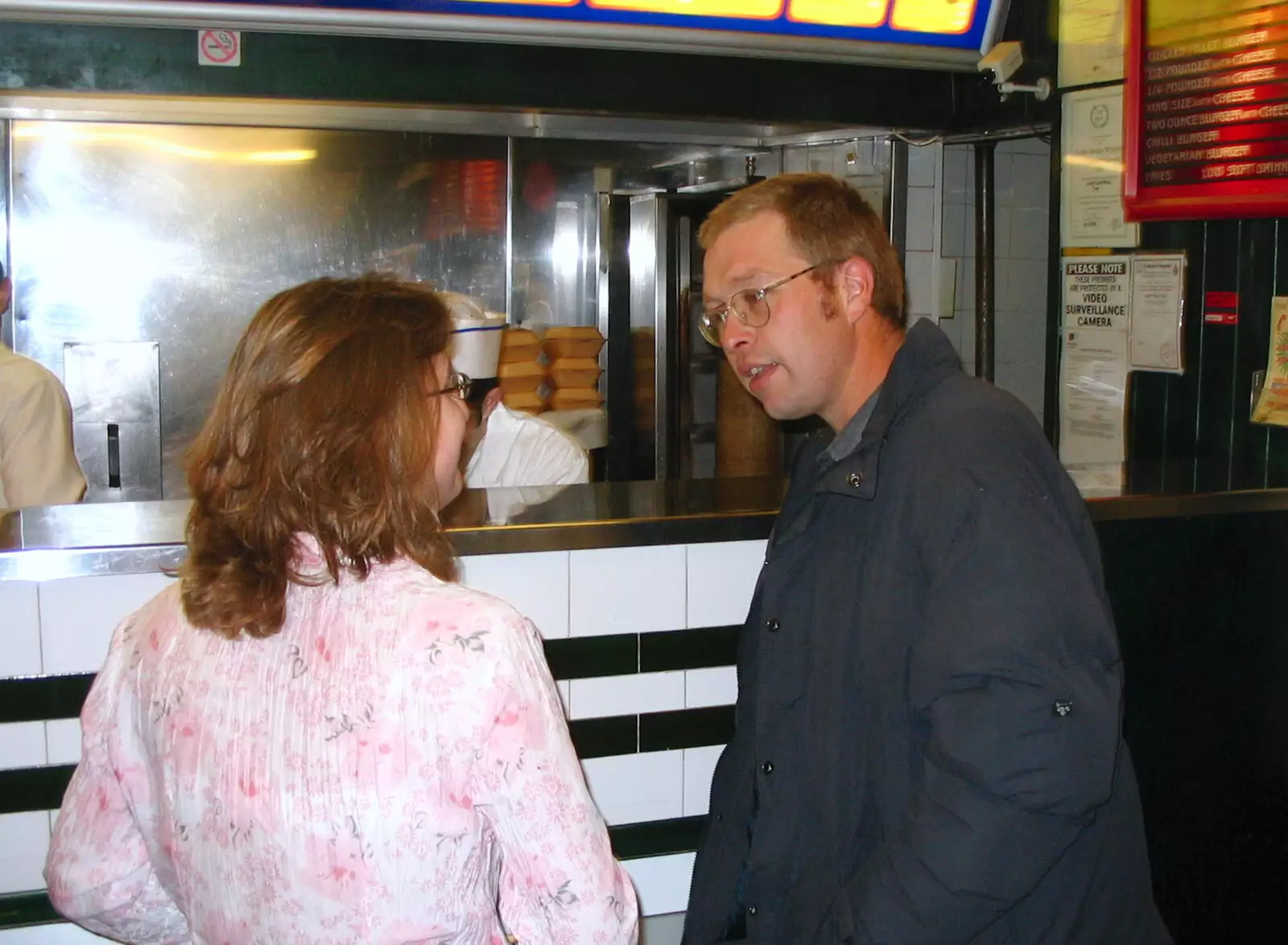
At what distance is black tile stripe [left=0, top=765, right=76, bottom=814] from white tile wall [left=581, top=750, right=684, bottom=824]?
2.63 feet

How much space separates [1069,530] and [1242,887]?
1503 mm

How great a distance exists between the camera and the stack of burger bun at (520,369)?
14.6 feet

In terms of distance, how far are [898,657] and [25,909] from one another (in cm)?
138

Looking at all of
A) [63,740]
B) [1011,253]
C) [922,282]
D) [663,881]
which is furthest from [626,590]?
[1011,253]

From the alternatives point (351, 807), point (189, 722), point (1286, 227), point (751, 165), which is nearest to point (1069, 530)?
point (351, 807)

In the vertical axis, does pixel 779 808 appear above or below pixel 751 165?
below

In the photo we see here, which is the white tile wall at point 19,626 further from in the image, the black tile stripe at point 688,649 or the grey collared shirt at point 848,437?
the grey collared shirt at point 848,437

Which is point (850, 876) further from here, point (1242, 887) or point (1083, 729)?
point (1242, 887)

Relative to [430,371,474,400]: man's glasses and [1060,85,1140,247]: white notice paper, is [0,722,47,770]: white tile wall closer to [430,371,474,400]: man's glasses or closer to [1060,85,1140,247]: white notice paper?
[430,371,474,400]: man's glasses

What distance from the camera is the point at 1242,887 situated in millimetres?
2414

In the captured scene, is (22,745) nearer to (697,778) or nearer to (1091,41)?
(697,778)

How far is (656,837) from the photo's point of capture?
2.11m

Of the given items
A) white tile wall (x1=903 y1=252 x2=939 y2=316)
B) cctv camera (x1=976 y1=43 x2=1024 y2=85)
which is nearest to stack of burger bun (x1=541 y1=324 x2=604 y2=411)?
white tile wall (x1=903 y1=252 x2=939 y2=316)

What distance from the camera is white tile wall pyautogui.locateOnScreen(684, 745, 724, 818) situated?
2.12m
